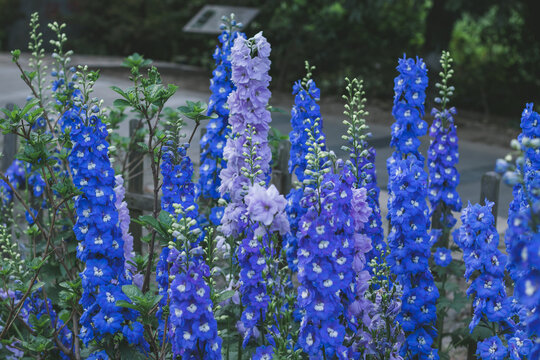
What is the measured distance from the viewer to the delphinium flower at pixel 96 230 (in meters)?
2.62

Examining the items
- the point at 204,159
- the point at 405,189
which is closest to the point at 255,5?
the point at 204,159

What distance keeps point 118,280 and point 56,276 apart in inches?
45.1

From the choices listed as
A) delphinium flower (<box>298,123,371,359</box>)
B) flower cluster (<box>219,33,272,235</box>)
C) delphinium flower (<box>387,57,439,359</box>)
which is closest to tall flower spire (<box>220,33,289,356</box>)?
flower cluster (<box>219,33,272,235</box>)

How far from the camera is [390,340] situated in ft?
8.87

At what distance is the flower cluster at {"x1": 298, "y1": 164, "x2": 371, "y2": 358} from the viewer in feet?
7.36

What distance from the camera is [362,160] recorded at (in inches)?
116

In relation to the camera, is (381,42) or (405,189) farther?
(381,42)

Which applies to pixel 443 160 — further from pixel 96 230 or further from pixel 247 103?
pixel 96 230

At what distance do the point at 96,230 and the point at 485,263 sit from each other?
1393mm

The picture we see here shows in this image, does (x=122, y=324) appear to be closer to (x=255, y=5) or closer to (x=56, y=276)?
(x=56, y=276)

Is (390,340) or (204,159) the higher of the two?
(204,159)

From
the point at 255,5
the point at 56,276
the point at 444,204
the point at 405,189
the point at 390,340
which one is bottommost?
the point at 56,276

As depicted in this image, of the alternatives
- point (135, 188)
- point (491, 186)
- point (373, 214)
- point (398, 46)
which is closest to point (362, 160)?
point (373, 214)

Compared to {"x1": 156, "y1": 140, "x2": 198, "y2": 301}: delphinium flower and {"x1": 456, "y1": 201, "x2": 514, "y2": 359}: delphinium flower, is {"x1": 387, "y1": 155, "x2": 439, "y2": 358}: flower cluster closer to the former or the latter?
{"x1": 456, "y1": 201, "x2": 514, "y2": 359}: delphinium flower
